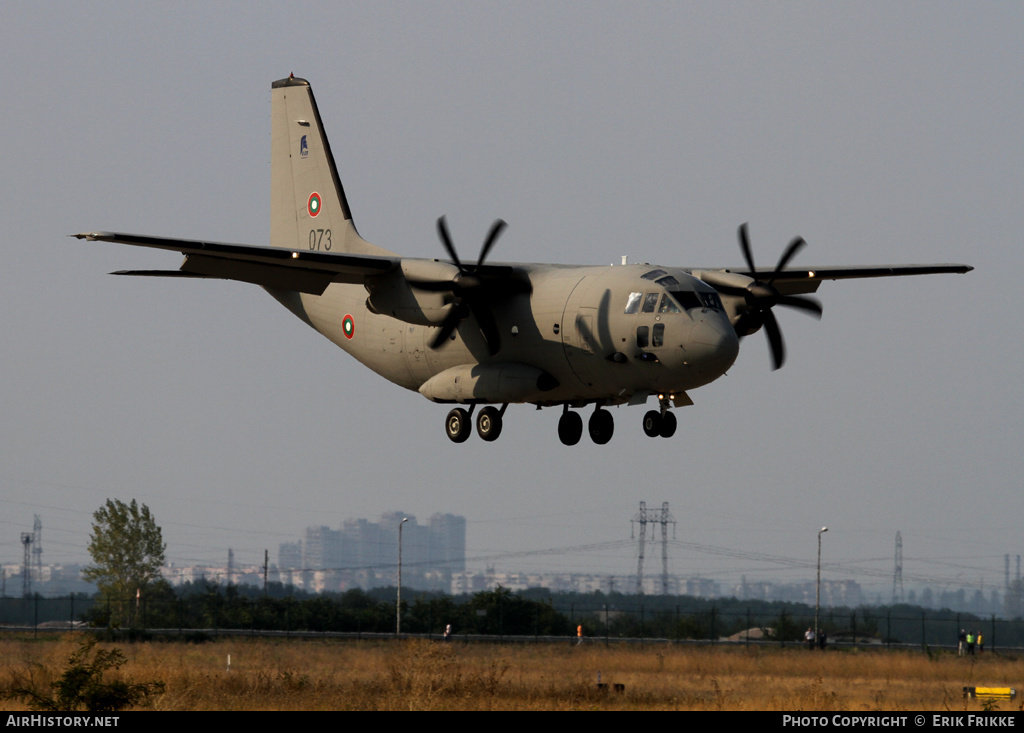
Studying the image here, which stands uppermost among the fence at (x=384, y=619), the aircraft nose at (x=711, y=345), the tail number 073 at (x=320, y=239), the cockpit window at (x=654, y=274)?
the tail number 073 at (x=320, y=239)

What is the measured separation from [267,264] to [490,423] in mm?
7322

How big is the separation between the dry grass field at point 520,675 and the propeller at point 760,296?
979 centimetres

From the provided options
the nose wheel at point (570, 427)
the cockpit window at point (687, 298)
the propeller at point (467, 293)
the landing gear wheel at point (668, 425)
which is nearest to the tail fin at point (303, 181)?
the propeller at point (467, 293)

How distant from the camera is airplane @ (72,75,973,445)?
2975 centimetres

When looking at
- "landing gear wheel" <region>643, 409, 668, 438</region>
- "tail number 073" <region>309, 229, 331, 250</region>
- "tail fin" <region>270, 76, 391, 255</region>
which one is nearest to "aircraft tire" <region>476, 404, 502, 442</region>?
"landing gear wheel" <region>643, 409, 668, 438</region>

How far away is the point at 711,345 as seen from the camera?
94.9 feet

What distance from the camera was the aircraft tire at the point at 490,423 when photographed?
33562 mm

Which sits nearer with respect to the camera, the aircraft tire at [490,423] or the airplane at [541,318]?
the airplane at [541,318]

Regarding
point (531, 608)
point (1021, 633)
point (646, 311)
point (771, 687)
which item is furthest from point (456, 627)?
point (1021, 633)

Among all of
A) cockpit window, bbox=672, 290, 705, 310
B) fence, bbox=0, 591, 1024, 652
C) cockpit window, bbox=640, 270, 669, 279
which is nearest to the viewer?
cockpit window, bbox=672, 290, 705, 310

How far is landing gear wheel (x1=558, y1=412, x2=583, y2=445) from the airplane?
1.1 inches

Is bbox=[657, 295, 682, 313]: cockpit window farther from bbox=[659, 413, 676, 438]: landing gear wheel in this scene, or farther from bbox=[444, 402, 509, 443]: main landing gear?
bbox=[444, 402, 509, 443]: main landing gear

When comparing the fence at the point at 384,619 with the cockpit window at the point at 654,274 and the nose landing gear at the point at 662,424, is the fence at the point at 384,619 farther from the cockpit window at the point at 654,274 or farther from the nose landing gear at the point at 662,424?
the cockpit window at the point at 654,274

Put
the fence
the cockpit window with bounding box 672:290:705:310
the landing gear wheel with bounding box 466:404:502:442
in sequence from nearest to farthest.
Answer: the cockpit window with bounding box 672:290:705:310, the landing gear wheel with bounding box 466:404:502:442, the fence
